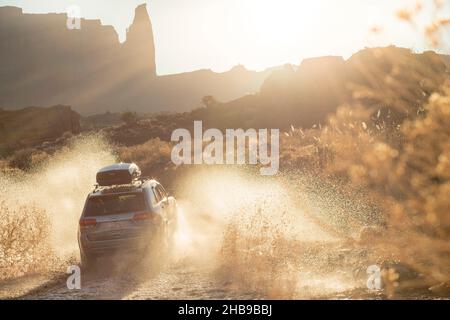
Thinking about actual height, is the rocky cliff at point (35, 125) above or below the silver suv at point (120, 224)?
above

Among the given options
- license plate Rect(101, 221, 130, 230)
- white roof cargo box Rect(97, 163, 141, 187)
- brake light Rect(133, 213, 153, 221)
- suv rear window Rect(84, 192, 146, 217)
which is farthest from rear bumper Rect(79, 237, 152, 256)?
white roof cargo box Rect(97, 163, 141, 187)

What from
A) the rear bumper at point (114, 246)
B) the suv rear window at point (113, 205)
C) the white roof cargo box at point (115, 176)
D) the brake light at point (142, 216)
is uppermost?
the white roof cargo box at point (115, 176)

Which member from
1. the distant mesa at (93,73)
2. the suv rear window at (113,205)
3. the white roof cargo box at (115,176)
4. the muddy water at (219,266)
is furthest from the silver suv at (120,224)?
the distant mesa at (93,73)

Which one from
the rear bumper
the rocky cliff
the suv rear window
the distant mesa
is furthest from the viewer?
the distant mesa

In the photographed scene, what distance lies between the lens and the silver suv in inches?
378

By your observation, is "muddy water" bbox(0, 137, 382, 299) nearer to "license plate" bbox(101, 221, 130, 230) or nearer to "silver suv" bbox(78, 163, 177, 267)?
"silver suv" bbox(78, 163, 177, 267)

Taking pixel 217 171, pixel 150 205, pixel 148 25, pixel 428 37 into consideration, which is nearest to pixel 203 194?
Result: pixel 217 171

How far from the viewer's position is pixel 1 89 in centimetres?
13588

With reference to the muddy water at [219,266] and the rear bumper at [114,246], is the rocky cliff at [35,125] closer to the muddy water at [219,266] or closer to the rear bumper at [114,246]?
the muddy water at [219,266]

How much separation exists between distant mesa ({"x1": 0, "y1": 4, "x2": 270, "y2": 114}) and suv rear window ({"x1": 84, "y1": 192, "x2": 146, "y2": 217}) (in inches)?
4865

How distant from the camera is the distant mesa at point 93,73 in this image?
454 ft

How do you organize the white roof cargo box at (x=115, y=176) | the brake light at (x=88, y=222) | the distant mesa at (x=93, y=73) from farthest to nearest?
the distant mesa at (x=93, y=73), the white roof cargo box at (x=115, y=176), the brake light at (x=88, y=222)

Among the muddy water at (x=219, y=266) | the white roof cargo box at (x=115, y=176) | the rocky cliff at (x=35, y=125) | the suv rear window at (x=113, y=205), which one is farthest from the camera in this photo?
the rocky cliff at (x=35, y=125)

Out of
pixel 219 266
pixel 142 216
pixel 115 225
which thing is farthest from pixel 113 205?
pixel 219 266
